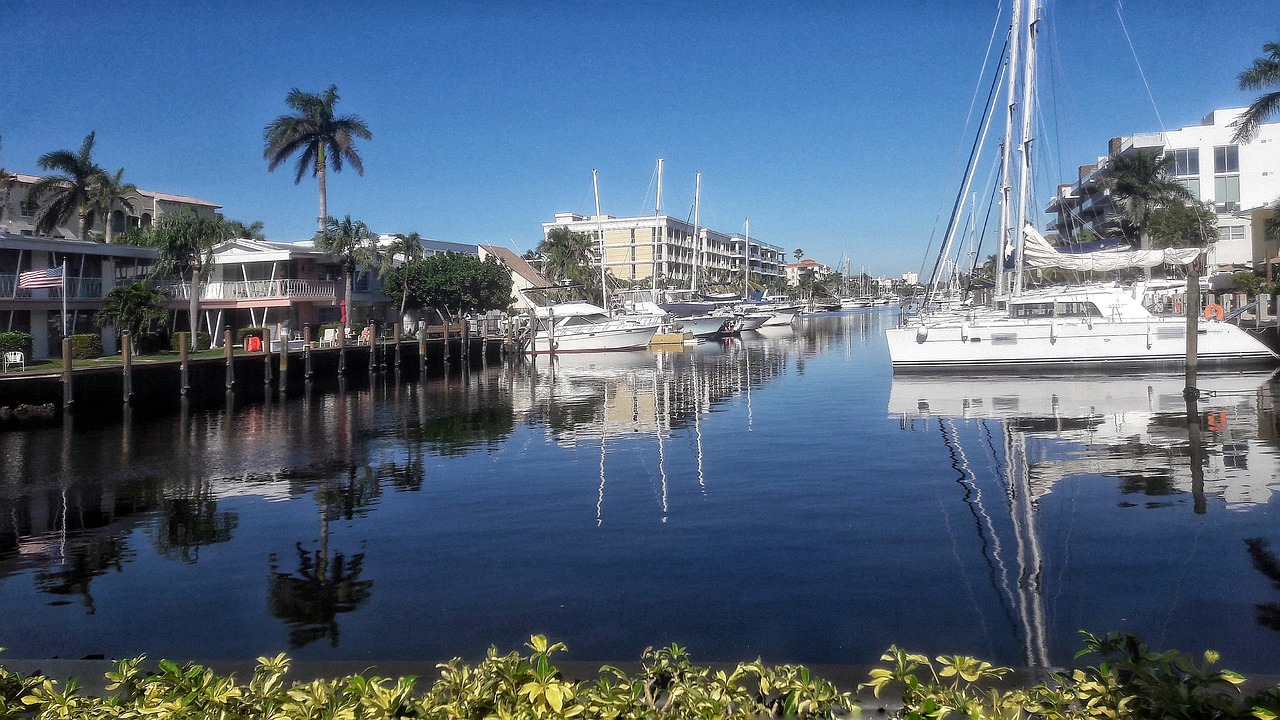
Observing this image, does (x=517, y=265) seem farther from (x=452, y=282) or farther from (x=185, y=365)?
(x=185, y=365)

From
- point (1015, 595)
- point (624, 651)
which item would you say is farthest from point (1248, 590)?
point (624, 651)

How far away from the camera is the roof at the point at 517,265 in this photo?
320ft

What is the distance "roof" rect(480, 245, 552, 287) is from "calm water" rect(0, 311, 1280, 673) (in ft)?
238

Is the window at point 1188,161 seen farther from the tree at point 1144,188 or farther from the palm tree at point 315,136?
the palm tree at point 315,136

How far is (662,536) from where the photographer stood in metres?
12.8

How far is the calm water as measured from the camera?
29.6ft

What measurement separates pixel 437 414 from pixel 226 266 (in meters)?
31.3

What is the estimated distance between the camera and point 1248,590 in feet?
31.4

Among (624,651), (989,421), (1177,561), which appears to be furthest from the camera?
(989,421)

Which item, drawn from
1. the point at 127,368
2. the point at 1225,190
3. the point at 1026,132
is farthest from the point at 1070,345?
the point at 1225,190

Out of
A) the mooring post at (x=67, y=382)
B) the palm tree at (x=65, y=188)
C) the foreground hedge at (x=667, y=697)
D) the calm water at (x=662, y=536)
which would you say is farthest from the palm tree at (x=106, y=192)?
the foreground hedge at (x=667, y=697)

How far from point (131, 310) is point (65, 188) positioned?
19412 mm

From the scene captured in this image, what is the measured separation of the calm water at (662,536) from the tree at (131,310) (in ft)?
55.2

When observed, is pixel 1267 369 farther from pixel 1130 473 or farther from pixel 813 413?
pixel 1130 473
